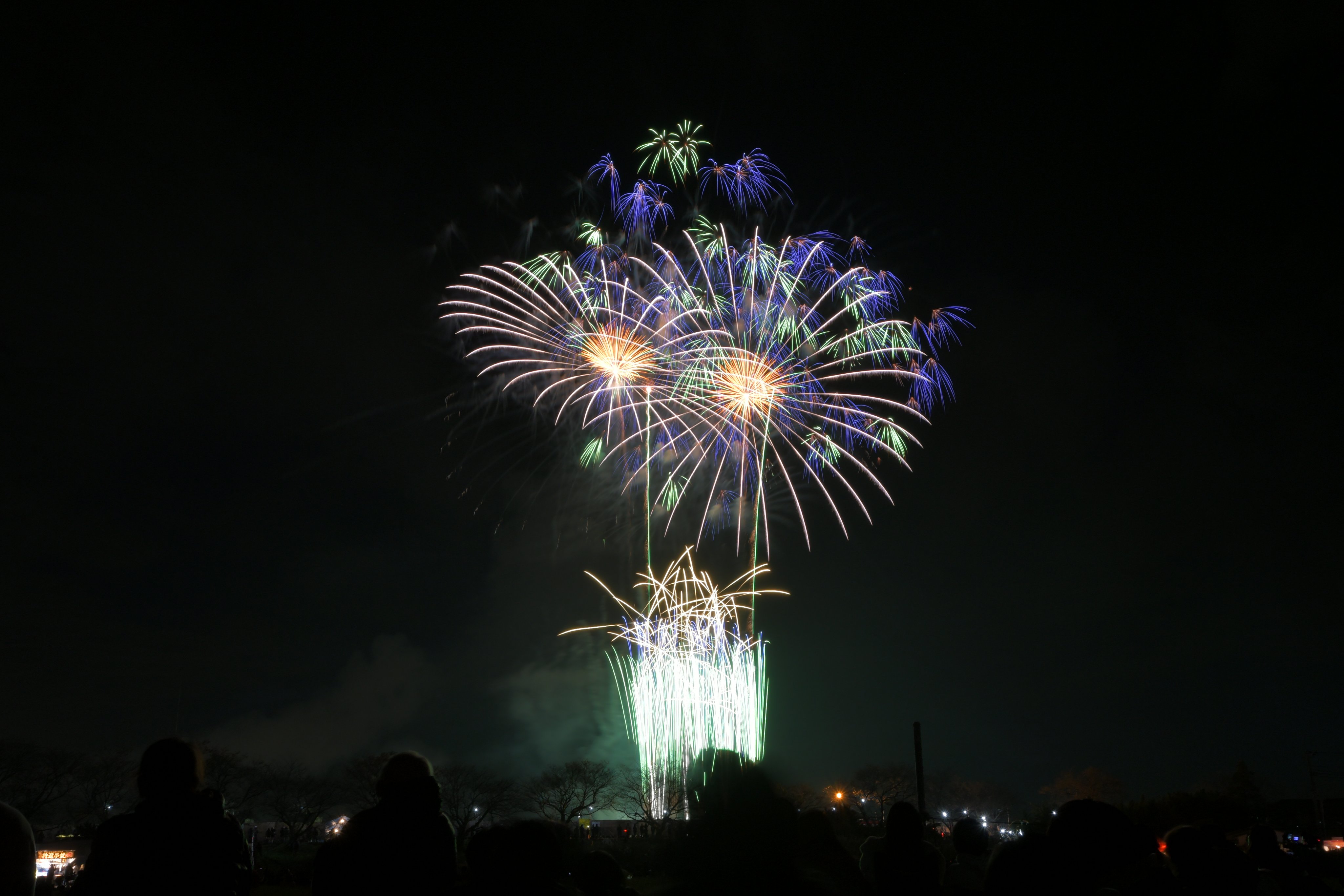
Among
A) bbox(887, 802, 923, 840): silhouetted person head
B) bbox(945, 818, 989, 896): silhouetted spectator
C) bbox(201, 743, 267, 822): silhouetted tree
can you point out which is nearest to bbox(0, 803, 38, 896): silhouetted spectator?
bbox(887, 802, 923, 840): silhouetted person head

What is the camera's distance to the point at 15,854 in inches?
148

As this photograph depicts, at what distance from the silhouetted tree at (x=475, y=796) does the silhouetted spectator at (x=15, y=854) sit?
3217 inches

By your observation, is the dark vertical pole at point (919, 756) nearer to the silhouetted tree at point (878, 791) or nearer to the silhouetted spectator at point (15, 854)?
the silhouetted spectator at point (15, 854)

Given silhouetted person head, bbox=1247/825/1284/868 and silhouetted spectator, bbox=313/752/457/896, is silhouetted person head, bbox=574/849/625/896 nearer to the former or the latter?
silhouetted spectator, bbox=313/752/457/896

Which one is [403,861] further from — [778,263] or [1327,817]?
[1327,817]

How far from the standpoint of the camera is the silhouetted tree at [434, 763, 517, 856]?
3142 inches

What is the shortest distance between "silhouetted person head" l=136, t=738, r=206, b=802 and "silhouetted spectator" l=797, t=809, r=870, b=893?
289 centimetres

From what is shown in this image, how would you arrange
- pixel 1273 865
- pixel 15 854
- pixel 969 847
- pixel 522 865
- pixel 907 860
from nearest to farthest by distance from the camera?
pixel 522 865
pixel 15 854
pixel 907 860
pixel 1273 865
pixel 969 847

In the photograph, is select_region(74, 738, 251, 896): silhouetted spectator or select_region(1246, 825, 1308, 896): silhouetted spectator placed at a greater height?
select_region(74, 738, 251, 896): silhouetted spectator

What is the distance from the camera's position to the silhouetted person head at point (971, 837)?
7.21m

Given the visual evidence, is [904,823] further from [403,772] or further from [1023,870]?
[403,772]

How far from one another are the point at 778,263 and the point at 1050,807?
4174cm

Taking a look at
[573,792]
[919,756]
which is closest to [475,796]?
[573,792]

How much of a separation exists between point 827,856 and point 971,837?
150 inches
